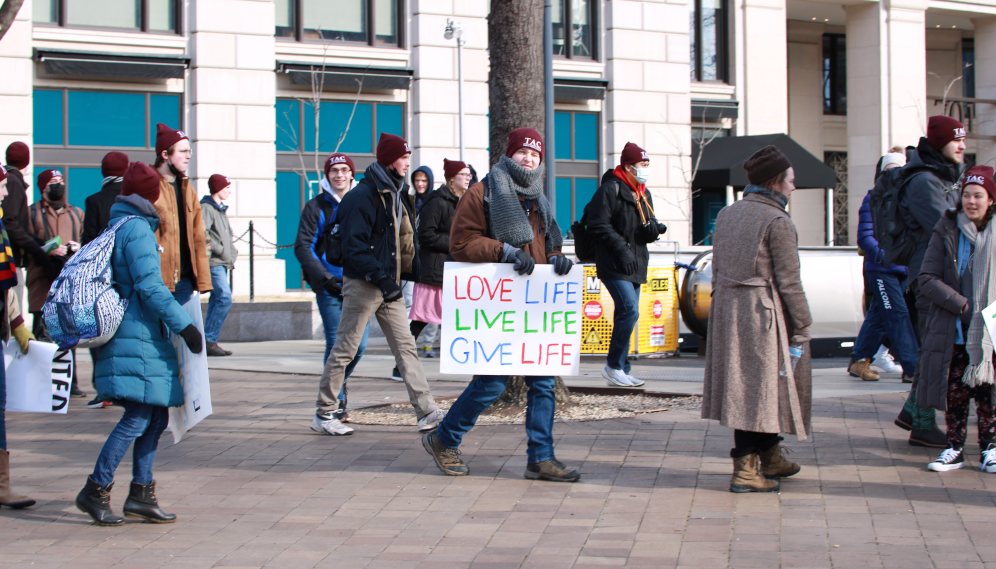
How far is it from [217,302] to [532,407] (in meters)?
6.95

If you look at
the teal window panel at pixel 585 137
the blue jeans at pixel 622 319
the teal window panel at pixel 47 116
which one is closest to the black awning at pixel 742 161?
the teal window panel at pixel 585 137

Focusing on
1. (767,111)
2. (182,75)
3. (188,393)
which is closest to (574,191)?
(767,111)

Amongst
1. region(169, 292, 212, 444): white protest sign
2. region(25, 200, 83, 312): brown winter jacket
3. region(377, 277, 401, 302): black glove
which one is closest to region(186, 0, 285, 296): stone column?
region(25, 200, 83, 312): brown winter jacket

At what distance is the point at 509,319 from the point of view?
224 inches

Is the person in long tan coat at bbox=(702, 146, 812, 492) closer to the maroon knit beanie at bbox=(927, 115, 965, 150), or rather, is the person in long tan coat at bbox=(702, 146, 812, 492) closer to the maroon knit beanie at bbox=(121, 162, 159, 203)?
the maroon knit beanie at bbox=(927, 115, 965, 150)

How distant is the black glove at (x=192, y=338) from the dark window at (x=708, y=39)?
2055 cm

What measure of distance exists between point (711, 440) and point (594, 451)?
834mm

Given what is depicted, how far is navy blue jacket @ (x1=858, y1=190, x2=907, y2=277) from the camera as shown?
8859 mm

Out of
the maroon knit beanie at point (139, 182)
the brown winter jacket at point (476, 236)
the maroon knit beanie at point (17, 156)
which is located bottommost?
the brown winter jacket at point (476, 236)

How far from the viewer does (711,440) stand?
6570mm

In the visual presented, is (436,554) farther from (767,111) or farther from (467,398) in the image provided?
(767,111)

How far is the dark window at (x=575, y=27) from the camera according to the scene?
22016mm

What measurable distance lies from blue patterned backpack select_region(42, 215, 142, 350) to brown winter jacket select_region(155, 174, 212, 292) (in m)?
0.97

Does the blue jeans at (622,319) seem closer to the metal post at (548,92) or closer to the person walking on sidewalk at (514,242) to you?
the metal post at (548,92)
